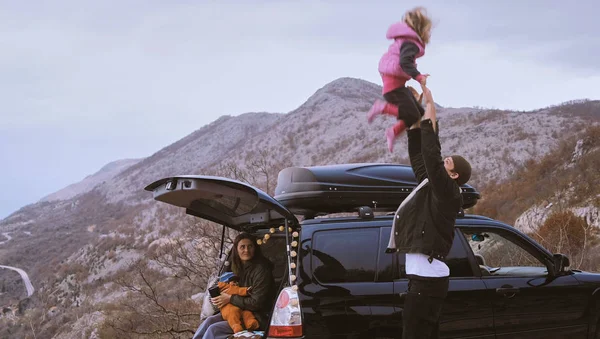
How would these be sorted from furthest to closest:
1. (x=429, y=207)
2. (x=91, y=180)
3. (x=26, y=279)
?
(x=91, y=180) < (x=26, y=279) < (x=429, y=207)

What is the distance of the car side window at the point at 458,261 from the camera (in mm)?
4449

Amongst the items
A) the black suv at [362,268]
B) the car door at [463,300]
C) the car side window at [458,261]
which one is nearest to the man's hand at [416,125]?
the black suv at [362,268]

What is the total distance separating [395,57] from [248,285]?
102 inches

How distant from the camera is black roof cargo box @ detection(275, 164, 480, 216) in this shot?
4566 mm

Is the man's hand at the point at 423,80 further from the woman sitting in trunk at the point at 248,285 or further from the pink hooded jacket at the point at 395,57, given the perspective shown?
the woman sitting in trunk at the point at 248,285

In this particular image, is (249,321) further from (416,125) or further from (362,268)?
(416,125)

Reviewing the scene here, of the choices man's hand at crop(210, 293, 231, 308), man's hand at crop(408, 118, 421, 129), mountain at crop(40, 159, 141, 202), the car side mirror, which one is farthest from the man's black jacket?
mountain at crop(40, 159, 141, 202)

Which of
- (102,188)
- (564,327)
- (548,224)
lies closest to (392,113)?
(564,327)

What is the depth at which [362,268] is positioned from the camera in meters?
4.16

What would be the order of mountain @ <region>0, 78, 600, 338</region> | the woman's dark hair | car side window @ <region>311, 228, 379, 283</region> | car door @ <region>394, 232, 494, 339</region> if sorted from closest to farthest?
1. car side window @ <region>311, 228, 379, 283</region>
2. car door @ <region>394, 232, 494, 339</region>
3. the woman's dark hair
4. mountain @ <region>0, 78, 600, 338</region>

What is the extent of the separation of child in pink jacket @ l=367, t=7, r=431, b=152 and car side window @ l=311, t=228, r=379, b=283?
52.5 inches

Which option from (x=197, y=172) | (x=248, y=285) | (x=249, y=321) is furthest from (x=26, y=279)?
(x=249, y=321)

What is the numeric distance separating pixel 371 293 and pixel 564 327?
6.54 feet

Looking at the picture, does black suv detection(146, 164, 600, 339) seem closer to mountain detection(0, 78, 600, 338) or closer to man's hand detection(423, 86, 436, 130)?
man's hand detection(423, 86, 436, 130)
